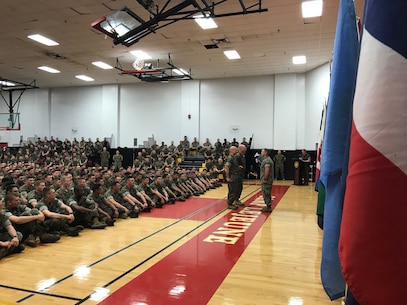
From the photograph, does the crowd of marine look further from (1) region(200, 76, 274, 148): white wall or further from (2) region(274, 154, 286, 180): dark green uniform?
(1) region(200, 76, 274, 148): white wall

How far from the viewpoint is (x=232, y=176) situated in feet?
27.7

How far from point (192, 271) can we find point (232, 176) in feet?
14.6

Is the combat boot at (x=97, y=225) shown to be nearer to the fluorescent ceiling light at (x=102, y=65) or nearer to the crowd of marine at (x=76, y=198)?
the crowd of marine at (x=76, y=198)

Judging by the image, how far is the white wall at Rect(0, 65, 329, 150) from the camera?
16844mm

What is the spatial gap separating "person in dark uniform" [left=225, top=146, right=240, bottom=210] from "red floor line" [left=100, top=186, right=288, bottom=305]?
195 centimetres

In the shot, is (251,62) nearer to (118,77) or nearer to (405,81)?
(118,77)

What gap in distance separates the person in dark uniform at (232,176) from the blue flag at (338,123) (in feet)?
22.0

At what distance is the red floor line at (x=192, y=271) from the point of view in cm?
341

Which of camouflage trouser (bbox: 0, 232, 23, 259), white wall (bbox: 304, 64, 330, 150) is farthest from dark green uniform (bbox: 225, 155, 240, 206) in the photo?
white wall (bbox: 304, 64, 330, 150)

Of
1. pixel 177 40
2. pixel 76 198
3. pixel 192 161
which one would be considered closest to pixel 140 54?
pixel 177 40

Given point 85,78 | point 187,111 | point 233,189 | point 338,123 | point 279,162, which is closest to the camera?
point 338,123

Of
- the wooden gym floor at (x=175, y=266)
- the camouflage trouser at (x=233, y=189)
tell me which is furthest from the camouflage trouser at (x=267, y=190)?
the wooden gym floor at (x=175, y=266)

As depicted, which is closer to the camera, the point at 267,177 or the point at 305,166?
the point at 267,177

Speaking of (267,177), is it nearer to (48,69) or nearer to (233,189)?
(233,189)
